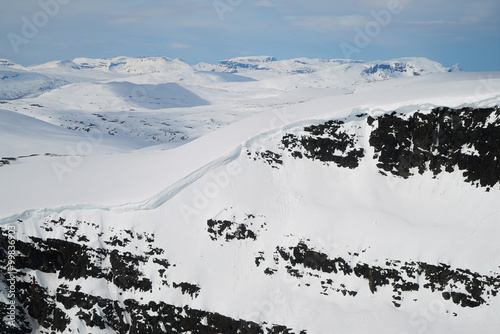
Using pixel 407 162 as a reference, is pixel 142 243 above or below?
below

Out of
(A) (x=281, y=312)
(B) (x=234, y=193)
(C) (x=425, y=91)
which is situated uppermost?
(C) (x=425, y=91)

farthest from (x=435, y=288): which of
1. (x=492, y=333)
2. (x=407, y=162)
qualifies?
(x=407, y=162)

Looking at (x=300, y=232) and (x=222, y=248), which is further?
(x=222, y=248)

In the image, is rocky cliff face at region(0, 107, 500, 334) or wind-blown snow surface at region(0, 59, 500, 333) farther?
rocky cliff face at region(0, 107, 500, 334)

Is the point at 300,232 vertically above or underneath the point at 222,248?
above

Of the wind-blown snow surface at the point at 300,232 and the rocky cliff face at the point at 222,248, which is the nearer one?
the wind-blown snow surface at the point at 300,232

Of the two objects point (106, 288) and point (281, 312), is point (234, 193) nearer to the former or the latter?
point (281, 312)

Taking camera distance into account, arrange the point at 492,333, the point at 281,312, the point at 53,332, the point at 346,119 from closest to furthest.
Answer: the point at 492,333
the point at 281,312
the point at 53,332
the point at 346,119

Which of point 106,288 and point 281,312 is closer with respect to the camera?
point 281,312
